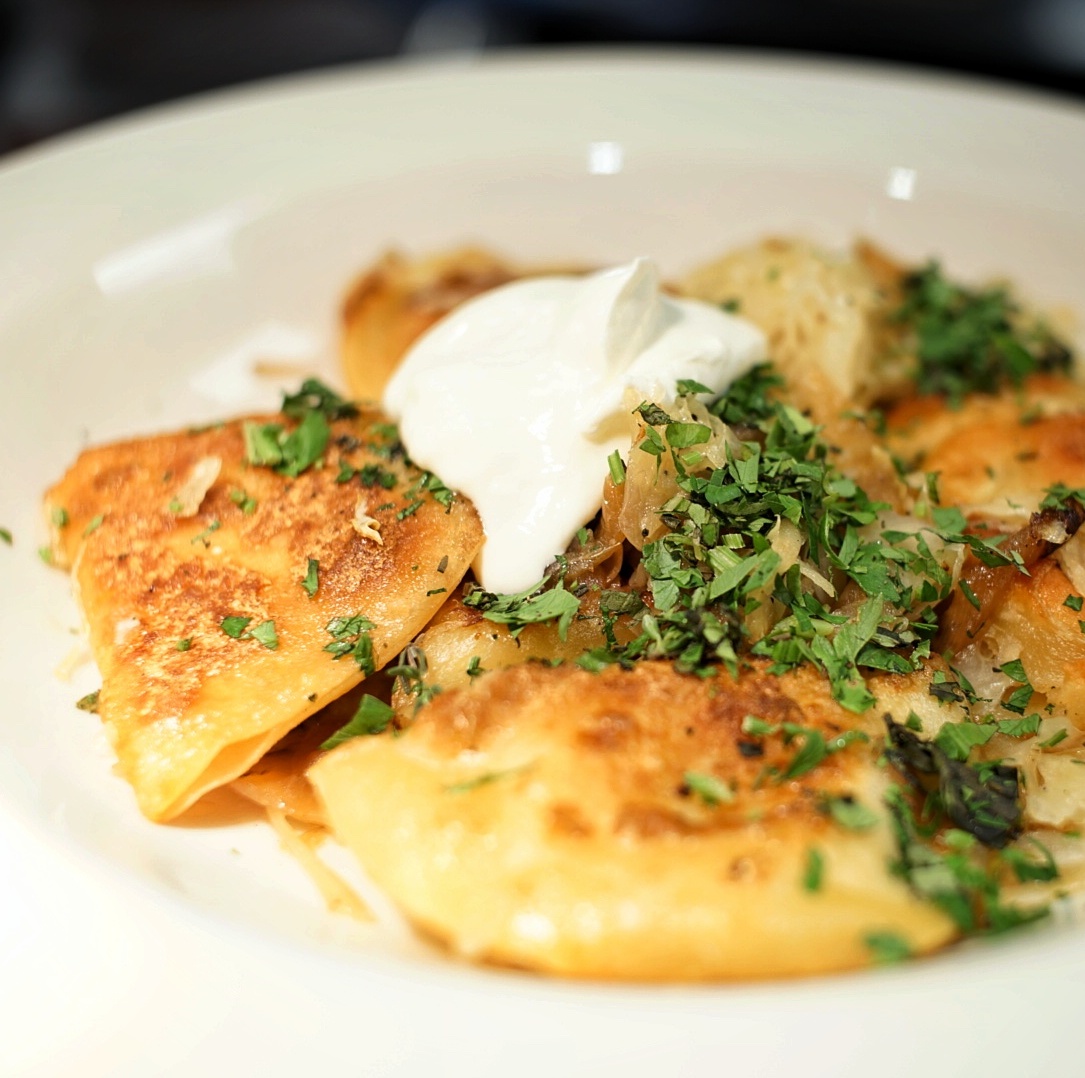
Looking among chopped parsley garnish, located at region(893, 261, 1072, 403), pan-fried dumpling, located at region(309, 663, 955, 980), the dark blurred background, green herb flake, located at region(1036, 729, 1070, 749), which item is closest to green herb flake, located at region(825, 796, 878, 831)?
pan-fried dumpling, located at region(309, 663, 955, 980)

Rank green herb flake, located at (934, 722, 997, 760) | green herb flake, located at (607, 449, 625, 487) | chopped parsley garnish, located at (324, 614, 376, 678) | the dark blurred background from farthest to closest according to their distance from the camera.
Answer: the dark blurred background, green herb flake, located at (607, 449, 625, 487), chopped parsley garnish, located at (324, 614, 376, 678), green herb flake, located at (934, 722, 997, 760)

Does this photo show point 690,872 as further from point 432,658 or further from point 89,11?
point 89,11

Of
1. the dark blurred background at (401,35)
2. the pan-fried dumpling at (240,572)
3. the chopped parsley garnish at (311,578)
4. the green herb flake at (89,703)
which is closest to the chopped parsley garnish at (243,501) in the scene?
the pan-fried dumpling at (240,572)

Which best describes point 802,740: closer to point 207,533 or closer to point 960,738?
point 960,738

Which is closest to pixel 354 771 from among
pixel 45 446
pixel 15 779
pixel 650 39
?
pixel 15 779

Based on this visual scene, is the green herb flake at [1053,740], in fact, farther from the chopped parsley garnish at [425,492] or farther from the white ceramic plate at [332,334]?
the chopped parsley garnish at [425,492]

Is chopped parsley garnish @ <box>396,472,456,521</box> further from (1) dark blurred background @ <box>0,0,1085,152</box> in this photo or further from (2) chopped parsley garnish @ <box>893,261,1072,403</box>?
(1) dark blurred background @ <box>0,0,1085,152</box>

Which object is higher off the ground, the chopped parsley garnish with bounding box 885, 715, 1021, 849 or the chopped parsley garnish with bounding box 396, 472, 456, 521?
the chopped parsley garnish with bounding box 396, 472, 456, 521

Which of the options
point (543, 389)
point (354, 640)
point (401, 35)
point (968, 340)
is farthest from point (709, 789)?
point (401, 35)
